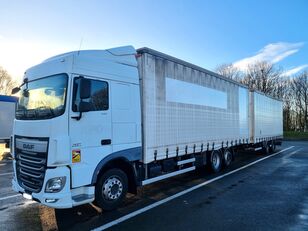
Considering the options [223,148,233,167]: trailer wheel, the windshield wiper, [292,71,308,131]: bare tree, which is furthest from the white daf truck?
[292,71,308,131]: bare tree

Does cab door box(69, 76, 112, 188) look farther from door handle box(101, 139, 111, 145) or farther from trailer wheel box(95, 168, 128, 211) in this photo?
trailer wheel box(95, 168, 128, 211)

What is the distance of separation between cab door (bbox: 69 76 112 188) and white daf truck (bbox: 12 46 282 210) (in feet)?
0.06

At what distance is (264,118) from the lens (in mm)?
15953

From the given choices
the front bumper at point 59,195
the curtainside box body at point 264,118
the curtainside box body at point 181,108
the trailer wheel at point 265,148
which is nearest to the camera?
the front bumper at point 59,195

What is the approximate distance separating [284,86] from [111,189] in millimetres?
57017

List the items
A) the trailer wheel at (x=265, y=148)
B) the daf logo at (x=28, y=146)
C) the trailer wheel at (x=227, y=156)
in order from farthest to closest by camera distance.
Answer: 1. the trailer wheel at (x=265, y=148)
2. the trailer wheel at (x=227, y=156)
3. the daf logo at (x=28, y=146)

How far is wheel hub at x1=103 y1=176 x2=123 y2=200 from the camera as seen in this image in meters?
5.73

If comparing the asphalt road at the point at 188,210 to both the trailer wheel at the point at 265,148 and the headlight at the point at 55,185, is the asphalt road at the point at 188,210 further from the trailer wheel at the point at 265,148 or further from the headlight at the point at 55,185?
the trailer wheel at the point at 265,148

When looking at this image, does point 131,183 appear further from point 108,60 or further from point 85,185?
point 108,60

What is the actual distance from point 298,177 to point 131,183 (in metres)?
6.59

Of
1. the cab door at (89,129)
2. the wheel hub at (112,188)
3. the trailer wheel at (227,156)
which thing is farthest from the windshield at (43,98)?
the trailer wheel at (227,156)

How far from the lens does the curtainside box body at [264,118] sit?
14273mm

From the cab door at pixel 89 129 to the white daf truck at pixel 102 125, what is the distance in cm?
2

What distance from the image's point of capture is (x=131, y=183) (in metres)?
6.40
